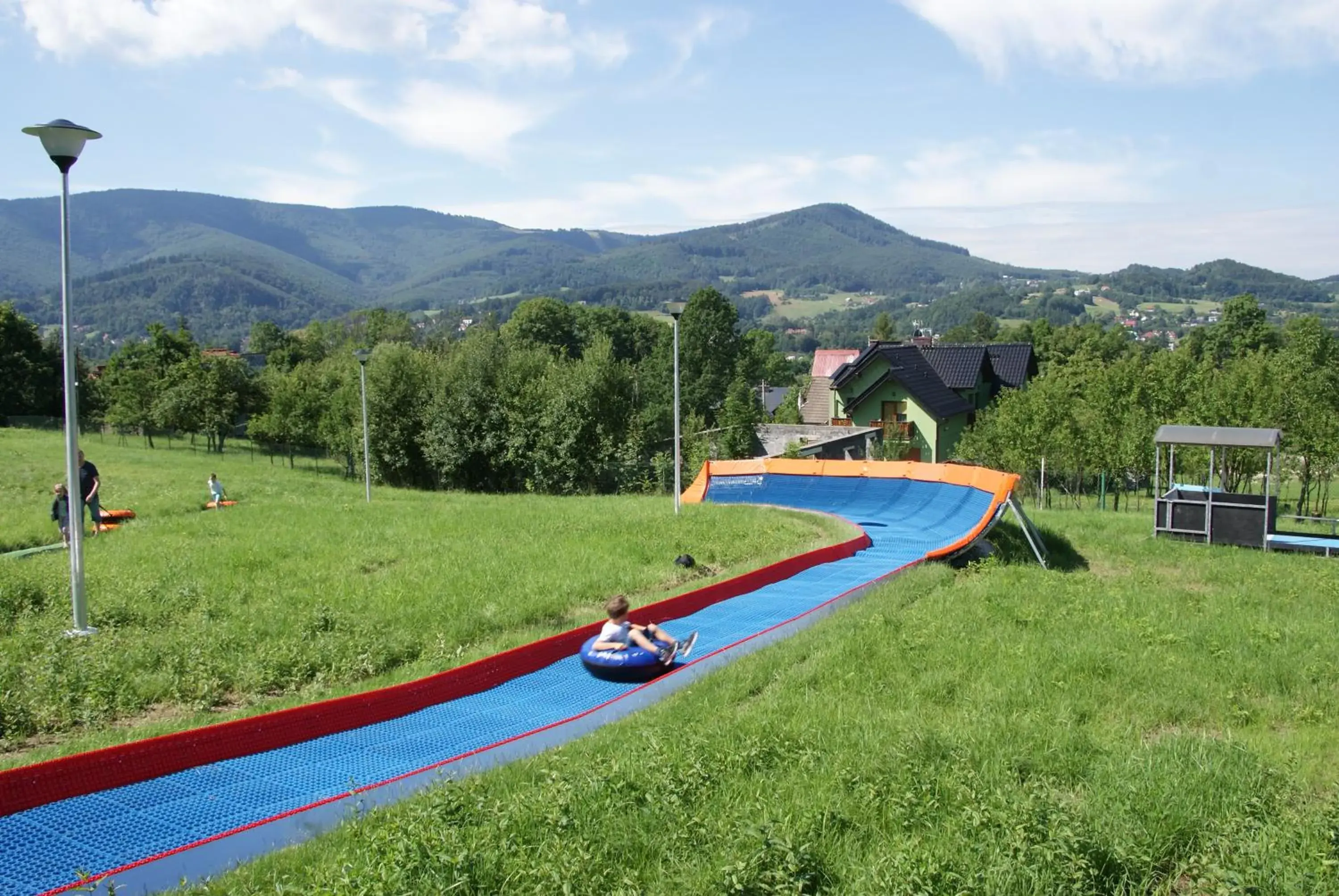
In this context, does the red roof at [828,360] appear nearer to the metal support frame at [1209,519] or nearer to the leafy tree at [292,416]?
the leafy tree at [292,416]

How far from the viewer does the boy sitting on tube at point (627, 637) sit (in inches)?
412

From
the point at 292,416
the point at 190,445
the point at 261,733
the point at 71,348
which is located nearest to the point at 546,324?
the point at 190,445

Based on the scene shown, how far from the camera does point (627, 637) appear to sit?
1053 centimetres

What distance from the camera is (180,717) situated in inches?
346

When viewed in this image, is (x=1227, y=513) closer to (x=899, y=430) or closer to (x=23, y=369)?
(x=899, y=430)

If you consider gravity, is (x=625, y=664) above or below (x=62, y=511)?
below

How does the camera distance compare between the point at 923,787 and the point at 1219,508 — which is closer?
the point at 923,787

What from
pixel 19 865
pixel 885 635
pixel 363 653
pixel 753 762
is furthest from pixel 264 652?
pixel 885 635

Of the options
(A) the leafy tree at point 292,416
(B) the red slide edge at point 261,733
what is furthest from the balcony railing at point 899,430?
(B) the red slide edge at point 261,733

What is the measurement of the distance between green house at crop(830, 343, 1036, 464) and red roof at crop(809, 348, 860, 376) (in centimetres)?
3183

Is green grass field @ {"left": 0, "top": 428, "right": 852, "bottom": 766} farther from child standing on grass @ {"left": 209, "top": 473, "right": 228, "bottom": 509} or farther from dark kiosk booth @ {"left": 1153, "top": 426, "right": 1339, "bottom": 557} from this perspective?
dark kiosk booth @ {"left": 1153, "top": 426, "right": 1339, "bottom": 557}

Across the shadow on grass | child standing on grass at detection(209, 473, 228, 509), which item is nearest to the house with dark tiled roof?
the shadow on grass

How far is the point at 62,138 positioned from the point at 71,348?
2.28 meters

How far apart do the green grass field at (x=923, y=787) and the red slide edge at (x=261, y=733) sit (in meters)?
2.05
